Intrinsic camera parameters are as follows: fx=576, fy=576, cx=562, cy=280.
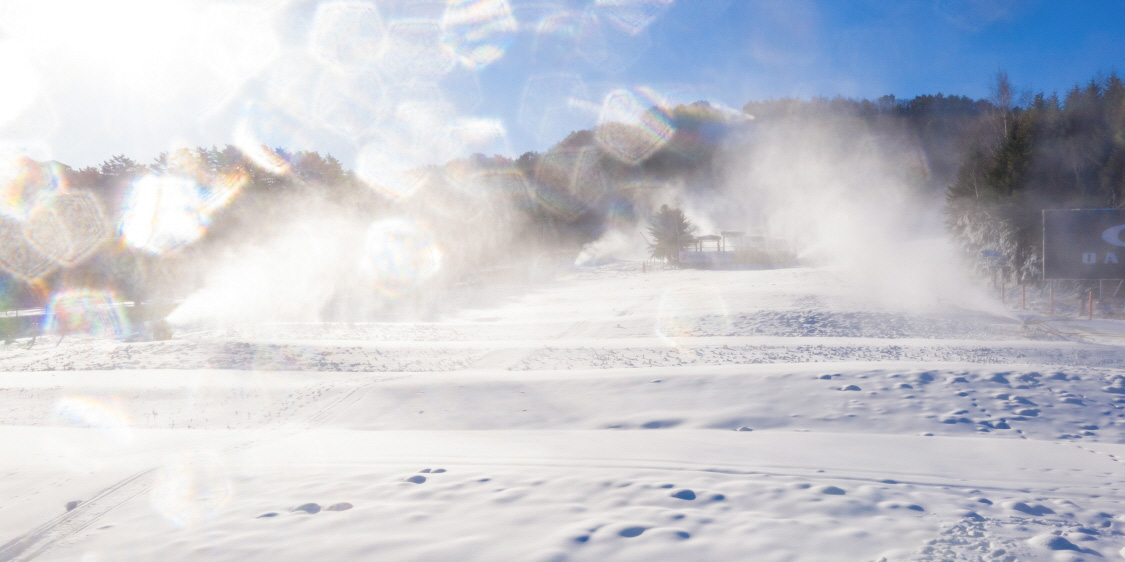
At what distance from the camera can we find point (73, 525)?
160 inches

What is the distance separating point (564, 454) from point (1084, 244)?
20932mm

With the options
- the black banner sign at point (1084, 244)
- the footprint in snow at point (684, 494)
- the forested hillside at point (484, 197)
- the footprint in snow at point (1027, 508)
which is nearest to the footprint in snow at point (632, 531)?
the footprint in snow at point (684, 494)

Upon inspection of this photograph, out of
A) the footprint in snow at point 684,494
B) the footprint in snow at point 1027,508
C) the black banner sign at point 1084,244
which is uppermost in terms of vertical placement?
the black banner sign at point 1084,244

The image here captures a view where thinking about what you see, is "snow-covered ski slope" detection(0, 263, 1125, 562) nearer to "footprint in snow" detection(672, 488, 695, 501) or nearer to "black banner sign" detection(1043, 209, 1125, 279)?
"footprint in snow" detection(672, 488, 695, 501)

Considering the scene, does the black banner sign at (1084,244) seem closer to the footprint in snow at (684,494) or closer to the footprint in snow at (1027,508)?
the footprint in snow at (1027,508)

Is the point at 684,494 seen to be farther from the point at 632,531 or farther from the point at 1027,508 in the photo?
the point at 1027,508

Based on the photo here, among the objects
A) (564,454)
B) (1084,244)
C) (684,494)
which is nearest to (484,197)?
(1084,244)

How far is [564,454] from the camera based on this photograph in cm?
539

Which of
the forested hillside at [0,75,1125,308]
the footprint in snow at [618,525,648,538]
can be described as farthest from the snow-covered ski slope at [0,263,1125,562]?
the forested hillside at [0,75,1125,308]

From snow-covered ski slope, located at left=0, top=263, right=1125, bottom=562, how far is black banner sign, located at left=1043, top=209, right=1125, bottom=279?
7.39 meters

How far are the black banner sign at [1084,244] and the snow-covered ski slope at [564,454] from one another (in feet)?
24.2

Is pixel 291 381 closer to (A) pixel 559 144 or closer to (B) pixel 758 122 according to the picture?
(A) pixel 559 144

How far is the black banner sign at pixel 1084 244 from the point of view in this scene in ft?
58.6

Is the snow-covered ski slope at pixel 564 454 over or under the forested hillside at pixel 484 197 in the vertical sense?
under
